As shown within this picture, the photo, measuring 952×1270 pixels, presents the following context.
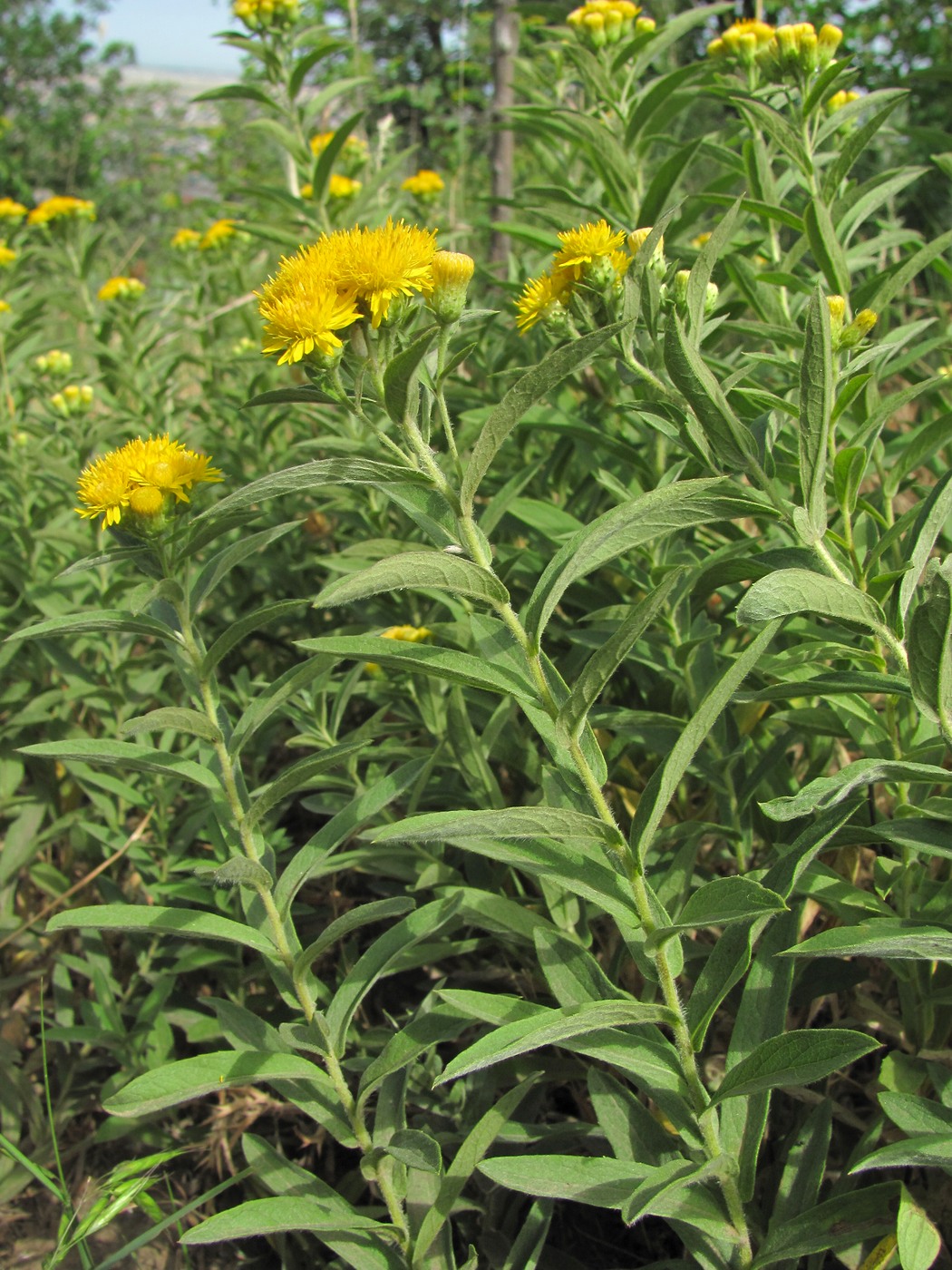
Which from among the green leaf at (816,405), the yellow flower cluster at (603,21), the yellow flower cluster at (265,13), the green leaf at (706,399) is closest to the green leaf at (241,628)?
the green leaf at (706,399)

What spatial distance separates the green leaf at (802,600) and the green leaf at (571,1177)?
75cm

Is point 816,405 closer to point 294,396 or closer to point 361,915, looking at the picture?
point 294,396

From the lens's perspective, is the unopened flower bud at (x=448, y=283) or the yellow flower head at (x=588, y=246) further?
the yellow flower head at (x=588, y=246)

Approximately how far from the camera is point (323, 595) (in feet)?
3.37

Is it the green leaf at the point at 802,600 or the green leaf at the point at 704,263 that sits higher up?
the green leaf at the point at 704,263

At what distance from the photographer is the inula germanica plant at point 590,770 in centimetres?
125

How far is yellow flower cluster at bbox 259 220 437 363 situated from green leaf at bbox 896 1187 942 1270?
52.1 inches

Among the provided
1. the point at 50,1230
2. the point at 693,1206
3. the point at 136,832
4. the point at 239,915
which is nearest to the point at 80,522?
the point at 136,832

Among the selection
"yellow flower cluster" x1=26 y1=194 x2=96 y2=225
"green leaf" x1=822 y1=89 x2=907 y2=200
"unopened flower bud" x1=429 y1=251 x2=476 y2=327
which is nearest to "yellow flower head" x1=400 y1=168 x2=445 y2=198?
"yellow flower cluster" x1=26 y1=194 x2=96 y2=225

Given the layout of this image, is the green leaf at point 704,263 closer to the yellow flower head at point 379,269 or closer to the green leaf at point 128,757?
the yellow flower head at point 379,269

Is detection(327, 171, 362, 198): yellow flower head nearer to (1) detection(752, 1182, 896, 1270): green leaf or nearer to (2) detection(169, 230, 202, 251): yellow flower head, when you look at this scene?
(2) detection(169, 230, 202, 251): yellow flower head

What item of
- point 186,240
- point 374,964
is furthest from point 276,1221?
point 186,240

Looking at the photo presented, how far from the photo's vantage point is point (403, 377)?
3.93 feet

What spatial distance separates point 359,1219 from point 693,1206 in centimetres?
47
